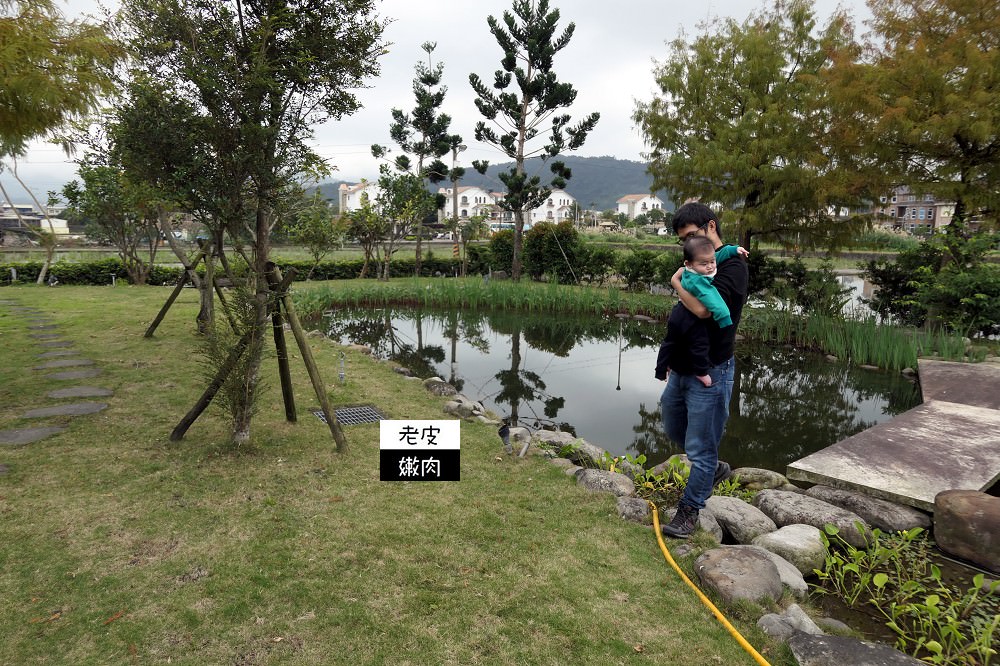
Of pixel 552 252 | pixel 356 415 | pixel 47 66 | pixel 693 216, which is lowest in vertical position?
pixel 356 415

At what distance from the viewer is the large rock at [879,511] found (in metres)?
3.10

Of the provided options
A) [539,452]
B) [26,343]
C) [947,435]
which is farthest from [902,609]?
[26,343]

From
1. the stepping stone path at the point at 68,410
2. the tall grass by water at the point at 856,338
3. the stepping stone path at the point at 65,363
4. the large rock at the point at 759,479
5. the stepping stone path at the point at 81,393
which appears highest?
the tall grass by water at the point at 856,338

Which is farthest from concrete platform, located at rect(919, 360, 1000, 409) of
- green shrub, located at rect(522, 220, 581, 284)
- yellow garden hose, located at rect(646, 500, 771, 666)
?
green shrub, located at rect(522, 220, 581, 284)

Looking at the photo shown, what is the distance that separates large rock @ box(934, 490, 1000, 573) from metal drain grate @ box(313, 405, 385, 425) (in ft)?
12.5

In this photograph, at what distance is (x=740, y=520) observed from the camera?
306cm

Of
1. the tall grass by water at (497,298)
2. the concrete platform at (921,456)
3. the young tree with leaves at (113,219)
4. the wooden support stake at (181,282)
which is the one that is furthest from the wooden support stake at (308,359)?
the young tree with leaves at (113,219)

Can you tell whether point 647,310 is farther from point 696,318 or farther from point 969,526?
point 696,318

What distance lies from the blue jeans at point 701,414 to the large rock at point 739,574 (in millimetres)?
306

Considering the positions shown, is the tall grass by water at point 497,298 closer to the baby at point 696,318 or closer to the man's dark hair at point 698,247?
the baby at point 696,318

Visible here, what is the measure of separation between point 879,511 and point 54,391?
6356 mm

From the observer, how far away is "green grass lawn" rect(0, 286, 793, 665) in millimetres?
2041

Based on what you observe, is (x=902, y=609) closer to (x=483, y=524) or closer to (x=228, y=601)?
(x=483, y=524)

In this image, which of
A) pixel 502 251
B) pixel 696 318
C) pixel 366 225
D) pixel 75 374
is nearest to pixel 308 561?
pixel 696 318
